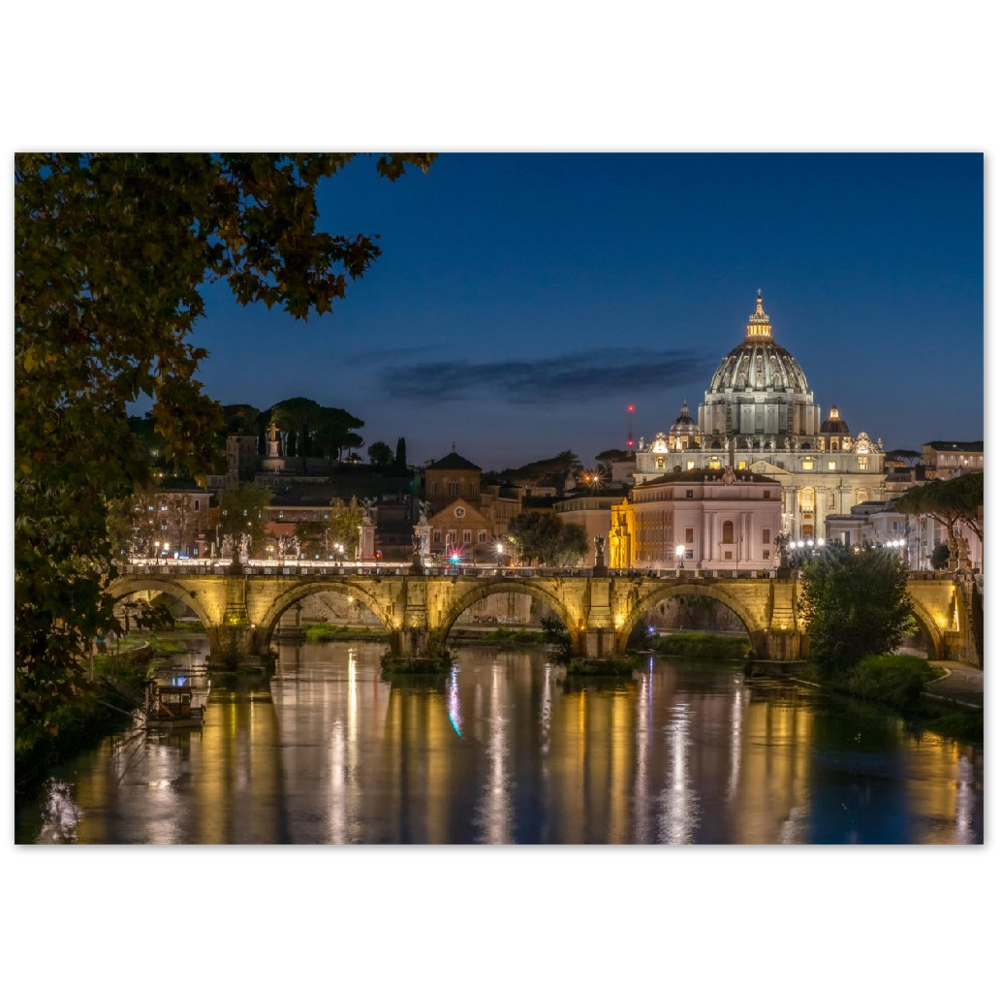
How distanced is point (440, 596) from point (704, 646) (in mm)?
8789

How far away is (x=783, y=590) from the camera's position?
4134 cm

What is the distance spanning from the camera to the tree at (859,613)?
117 feet

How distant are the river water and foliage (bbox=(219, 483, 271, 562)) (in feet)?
77.4

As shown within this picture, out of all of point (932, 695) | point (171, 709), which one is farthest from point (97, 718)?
point (932, 695)

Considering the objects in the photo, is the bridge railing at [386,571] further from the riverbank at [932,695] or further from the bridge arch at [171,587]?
the riverbank at [932,695]

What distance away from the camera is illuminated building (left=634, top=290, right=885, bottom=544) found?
9800cm

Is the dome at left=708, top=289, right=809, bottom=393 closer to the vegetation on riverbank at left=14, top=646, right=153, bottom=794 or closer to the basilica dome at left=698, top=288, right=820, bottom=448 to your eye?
the basilica dome at left=698, top=288, right=820, bottom=448

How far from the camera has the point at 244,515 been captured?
6028 cm

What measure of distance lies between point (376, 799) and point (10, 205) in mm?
13478

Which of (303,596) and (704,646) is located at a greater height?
(303,596)

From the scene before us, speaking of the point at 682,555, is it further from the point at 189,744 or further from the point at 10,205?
the point at 10,205

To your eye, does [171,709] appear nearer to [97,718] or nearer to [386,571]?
[97,718]

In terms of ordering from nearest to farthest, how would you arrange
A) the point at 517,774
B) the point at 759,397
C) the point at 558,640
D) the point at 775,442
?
the point at 517,774 → the point at 558,640 → the point at 775,442 → the point at 759,397

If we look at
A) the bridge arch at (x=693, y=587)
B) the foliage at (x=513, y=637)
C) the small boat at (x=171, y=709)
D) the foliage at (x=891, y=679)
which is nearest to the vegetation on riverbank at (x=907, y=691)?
the foliage at (x=891, y=679)
